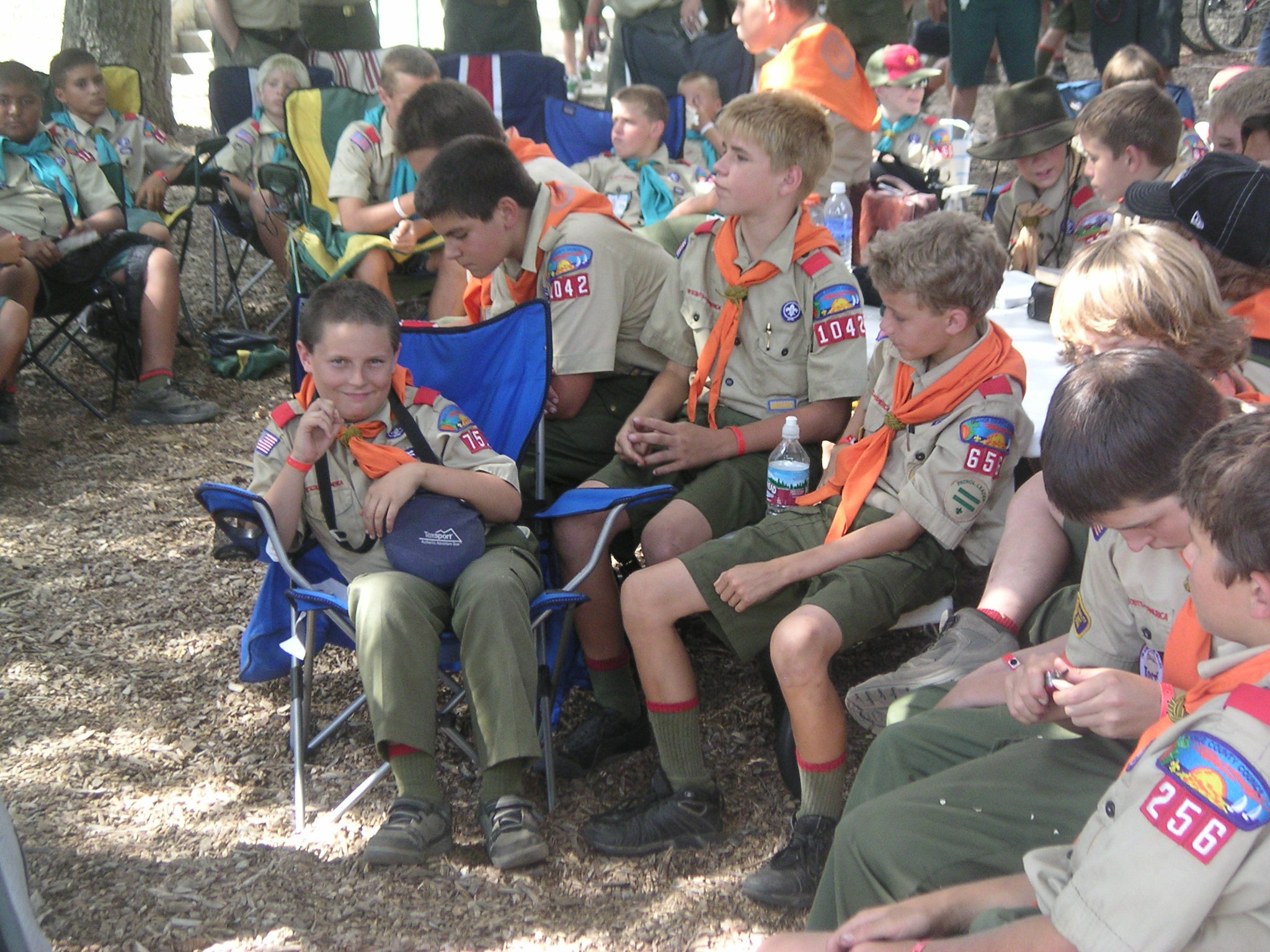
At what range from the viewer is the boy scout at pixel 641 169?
5.34m

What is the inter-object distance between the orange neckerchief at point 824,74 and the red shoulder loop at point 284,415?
2879 millimetres

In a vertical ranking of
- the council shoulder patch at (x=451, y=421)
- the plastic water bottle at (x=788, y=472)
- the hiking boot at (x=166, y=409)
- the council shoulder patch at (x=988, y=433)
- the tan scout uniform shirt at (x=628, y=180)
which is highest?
the tan scout uniform shirt at (x=628, y=180)

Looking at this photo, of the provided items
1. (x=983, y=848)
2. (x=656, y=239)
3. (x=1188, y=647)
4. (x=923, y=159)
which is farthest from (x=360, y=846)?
(x=923, y=159)

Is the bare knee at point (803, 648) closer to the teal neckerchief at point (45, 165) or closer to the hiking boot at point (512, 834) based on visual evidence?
the hiking boot at point (512, 834)

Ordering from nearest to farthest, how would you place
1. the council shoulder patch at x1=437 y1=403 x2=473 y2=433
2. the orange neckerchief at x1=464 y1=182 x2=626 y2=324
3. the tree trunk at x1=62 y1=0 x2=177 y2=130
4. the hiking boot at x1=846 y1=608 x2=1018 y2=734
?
the hiking boot at x1=846 y1=608 x2=1018 y2=734 < the council shoulder patch at x1=437 y1=403 x2=473 y2=433 < the orange neckerchief at x1=464 y1=182 x2=626 y2=324 < the tree trunk at x1=62 y1=0 x2=177 y2=130

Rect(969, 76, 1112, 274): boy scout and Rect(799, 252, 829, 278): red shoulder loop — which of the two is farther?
Rect(969, 76, 1112, 274): boy scout

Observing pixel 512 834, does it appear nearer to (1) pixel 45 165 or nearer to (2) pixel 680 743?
(2) pixel 680 743

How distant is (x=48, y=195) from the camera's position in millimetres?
4875

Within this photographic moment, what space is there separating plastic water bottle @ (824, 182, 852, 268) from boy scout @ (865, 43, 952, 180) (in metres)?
1.07

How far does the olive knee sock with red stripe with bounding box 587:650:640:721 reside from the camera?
9.34ft

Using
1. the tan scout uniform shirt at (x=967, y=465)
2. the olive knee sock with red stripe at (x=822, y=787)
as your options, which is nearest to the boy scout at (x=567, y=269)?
the tan scout uniform shirt at (x=967, y=465)

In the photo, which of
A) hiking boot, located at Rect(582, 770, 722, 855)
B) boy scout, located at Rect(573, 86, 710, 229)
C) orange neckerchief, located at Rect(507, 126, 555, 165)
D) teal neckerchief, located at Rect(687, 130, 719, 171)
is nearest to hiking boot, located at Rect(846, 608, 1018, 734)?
hiking boot, located at Rect(582, 770, 722, 855)

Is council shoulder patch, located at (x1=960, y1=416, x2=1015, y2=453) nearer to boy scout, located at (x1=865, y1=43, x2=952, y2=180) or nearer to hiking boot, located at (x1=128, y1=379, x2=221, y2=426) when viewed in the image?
boy scout, located at (x1=865, y1=43, x2=952, y2=180)

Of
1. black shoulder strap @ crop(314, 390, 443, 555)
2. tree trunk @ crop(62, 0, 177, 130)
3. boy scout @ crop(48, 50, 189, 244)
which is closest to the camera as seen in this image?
black shoulder strap @ crop(314, 390, 443, 555)
